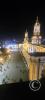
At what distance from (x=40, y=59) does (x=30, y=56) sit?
27 centimetres

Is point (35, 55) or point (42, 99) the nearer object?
point (42, 99)

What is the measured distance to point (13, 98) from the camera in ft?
4.38

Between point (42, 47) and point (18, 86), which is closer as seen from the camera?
point (18, 86)

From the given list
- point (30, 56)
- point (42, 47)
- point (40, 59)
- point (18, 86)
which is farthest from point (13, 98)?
point (42, 47)

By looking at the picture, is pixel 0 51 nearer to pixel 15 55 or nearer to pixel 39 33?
pixel 15 55

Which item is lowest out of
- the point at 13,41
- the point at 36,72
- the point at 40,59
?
the point at 36,72

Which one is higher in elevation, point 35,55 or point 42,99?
point 35,55

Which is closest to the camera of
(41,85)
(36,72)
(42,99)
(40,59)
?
(42,99)

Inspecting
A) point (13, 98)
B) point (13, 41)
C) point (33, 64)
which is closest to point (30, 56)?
point (33, 64)

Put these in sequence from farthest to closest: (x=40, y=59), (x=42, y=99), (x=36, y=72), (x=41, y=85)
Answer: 1. (x=36, y=72)
2. (x=40, y=59)
3. (x=41, y=85)
4. (x=42, y=99)

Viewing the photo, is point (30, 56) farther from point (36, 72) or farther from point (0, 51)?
point (0, 51)

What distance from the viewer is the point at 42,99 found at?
4.38 ft

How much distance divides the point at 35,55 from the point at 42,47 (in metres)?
0.76

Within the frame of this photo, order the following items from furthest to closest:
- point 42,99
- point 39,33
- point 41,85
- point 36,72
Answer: point 39,33, point 36,72, point 41,85, point 42,99
